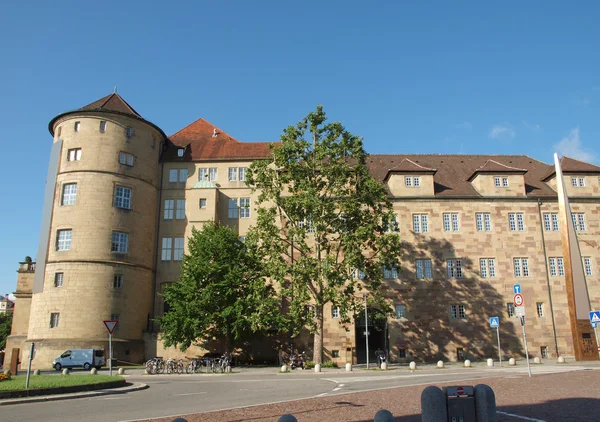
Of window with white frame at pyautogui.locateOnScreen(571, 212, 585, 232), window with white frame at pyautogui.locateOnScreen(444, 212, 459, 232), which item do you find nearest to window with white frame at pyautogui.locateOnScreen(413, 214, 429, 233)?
window with white frame at pyautogui.locateOnScreen(444, 212, 459, 232)

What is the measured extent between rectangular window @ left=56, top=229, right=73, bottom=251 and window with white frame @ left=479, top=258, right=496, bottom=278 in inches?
1266

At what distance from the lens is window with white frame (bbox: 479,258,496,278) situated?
41.2 meters

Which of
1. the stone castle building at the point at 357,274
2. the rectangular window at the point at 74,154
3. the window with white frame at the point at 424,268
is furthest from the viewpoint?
the rectangular window at the point at 74,154

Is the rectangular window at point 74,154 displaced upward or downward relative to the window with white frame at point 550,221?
upward

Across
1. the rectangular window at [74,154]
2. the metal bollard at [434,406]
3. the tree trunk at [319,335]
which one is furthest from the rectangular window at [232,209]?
the metal bollard at [434,406]

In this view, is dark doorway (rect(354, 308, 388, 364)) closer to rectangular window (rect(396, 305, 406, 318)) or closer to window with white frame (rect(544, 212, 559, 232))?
rectangular window (rect(396, 305, 406, 318))

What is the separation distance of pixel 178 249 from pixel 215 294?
398 inches

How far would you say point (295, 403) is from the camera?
14.0m

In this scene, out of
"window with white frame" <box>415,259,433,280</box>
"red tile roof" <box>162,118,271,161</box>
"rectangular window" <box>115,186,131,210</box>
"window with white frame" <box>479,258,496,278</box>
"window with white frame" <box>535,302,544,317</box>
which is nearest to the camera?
"window with white frame" <box>535,302,544,317</box>

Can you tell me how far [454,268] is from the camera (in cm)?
4109

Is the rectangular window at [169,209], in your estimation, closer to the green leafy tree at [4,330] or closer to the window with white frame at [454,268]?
the window with white frame at [454,268]

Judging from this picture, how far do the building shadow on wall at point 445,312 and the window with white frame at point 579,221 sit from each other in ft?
25.8

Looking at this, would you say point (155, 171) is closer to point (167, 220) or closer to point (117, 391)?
point (167, 220)

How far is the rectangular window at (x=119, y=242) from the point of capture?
40.2 metres
